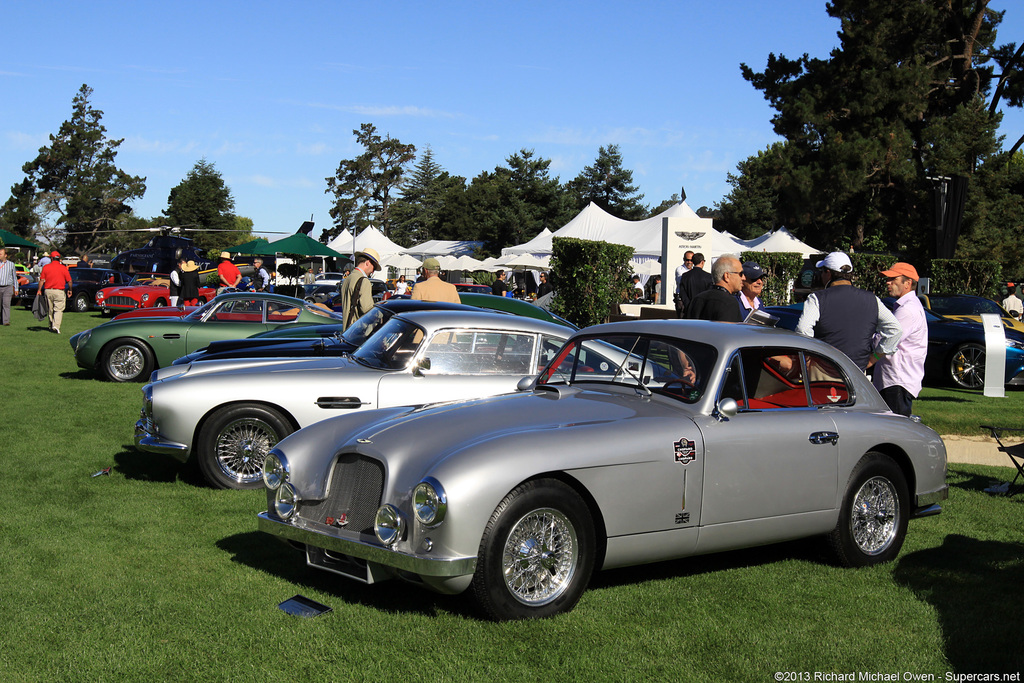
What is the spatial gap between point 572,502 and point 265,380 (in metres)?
3.57

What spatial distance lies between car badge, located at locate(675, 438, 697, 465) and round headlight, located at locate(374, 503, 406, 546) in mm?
1487

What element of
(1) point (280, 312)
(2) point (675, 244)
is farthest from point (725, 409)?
(2) point (675, 244)

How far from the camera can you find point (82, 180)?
98625 mm

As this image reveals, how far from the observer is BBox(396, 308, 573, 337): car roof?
7293 mm

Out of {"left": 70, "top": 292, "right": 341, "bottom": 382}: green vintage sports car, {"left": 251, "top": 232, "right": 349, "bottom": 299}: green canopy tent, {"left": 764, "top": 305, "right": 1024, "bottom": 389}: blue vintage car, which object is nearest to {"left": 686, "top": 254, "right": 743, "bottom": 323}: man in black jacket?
{"left": 70, "top": 292, "right": 341, "bottom": 382}: green vintage sports car

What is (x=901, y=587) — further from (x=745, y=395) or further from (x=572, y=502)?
(x=572, y=502)

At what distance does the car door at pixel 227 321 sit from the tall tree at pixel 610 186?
62839 millimetres

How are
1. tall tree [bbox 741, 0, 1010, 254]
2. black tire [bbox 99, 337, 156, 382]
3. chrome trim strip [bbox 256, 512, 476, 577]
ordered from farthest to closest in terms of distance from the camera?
tall tree [bbox 741, 0, 1010, 254] → black tire [bbox 99, 337, 156, 382] → chrome trim strip [bbox 256, 512, 476, 577]

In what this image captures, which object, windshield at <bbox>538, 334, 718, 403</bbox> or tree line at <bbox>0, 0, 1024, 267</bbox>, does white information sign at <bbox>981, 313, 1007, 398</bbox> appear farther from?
tree line at <bbox>0, 0, 1024, 267</bbox>

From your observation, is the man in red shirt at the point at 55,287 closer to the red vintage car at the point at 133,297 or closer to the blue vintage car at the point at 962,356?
the red vintage car at the point at 133,297

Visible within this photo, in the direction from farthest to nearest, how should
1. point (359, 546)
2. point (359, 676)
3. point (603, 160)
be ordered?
point (603, 160), point (359, 546), point (359, 676)

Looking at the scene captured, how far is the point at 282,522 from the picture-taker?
15.6 feet

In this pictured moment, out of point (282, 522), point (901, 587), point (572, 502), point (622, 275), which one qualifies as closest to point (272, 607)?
point (282, 522)

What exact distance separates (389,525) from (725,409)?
6.24 feet
